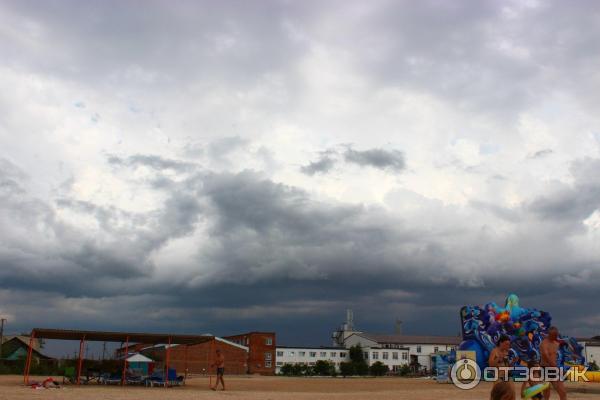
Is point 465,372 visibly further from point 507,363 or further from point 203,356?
point 203,356

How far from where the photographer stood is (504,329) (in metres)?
35.1

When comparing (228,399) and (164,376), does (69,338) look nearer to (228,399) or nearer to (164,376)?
(164,376)

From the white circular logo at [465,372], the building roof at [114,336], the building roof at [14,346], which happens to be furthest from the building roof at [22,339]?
the white circular logo at [465,372]

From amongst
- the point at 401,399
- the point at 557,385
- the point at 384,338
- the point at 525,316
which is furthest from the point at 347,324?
the point at 557,385

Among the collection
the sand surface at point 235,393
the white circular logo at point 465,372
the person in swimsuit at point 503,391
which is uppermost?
the person in swimsuit at point 503,391

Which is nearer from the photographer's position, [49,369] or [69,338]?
[69,338]

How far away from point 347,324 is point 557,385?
96.0m

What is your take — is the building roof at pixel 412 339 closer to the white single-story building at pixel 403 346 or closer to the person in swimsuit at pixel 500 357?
the white single-story building at pixel 403 346

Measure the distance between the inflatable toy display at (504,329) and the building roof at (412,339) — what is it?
66.8m

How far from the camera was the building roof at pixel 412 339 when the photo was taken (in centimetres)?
10212

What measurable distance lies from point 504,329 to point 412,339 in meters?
71.8

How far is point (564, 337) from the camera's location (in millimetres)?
37250

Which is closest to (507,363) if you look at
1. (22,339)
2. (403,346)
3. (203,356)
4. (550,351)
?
(550,351)

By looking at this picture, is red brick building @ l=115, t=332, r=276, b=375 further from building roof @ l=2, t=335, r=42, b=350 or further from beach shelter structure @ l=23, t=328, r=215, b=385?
beach shelter structure @ l=23, t=328, r=215, b=385
